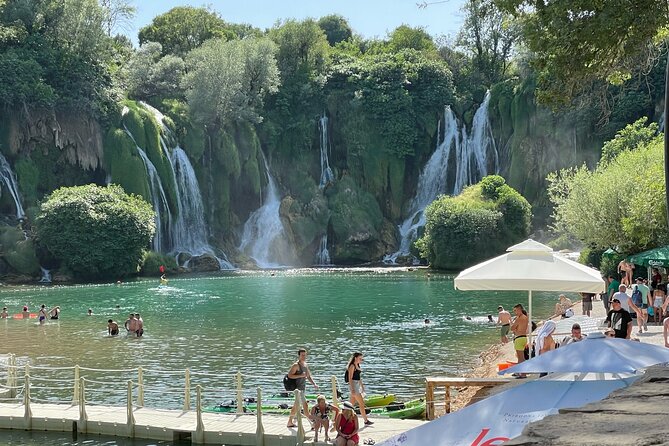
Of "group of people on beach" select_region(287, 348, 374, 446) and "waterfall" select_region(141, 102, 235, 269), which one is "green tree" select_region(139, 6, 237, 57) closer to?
"waterfall" select_region(141, 102, 235, 269)

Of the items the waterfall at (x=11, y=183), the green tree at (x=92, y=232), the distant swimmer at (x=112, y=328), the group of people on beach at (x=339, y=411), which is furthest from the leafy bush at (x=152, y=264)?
the group of people on beach at (x=339, y=411)

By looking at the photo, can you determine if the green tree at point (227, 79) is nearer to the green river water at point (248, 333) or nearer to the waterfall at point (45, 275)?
the waterfall at point (45, 275)

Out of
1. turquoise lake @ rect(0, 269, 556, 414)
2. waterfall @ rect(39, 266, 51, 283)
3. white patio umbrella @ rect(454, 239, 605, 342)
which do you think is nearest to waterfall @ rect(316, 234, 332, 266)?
turquoise lake @ rect(0, 269, 556, 414)

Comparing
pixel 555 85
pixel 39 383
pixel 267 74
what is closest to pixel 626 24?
pixel 555 85

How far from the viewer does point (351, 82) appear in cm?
8225

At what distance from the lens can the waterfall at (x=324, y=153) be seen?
260 feet

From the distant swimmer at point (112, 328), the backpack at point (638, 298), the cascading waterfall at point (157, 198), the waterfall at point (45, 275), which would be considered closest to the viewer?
the backpack at point (638, 298)

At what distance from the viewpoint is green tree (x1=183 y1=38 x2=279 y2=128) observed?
73812 millimetres

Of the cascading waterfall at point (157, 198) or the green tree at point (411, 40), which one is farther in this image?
the green tree at point (411, 40)

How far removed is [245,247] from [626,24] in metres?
60.0

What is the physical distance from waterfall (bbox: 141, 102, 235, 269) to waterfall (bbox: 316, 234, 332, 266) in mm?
7703

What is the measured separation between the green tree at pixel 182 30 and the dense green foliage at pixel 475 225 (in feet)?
121

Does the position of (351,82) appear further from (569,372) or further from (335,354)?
(569,372)

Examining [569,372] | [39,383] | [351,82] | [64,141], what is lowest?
[39,383]
